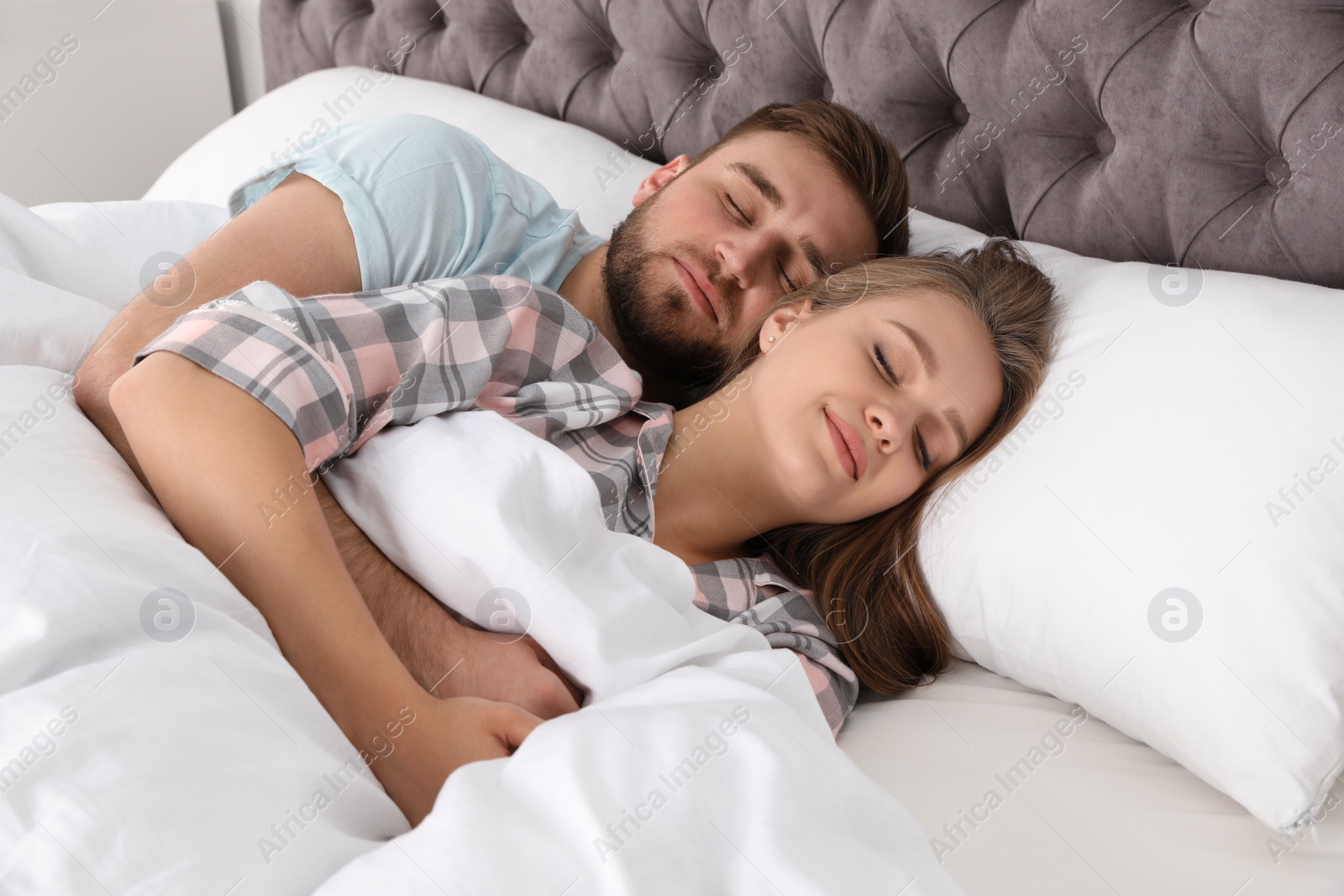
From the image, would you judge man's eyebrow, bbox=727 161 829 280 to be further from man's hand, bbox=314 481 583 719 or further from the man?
man's hand, bbox=314 481 583 719

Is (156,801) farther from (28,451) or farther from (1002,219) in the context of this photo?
(1002,219)

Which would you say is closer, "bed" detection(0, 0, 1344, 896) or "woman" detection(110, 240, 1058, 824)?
"bed" detection(0, 0, 1344, 896)

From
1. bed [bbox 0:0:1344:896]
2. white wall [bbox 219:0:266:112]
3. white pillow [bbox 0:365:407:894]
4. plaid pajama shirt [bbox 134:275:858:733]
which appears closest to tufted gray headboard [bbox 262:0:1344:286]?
bed [bbox 0:0:1344:896]

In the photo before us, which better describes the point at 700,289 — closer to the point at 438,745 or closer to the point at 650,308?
the point at 650,308

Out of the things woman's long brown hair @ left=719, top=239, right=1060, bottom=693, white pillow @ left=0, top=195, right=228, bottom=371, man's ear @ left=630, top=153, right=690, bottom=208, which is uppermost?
white pillow @ left=0, top=195, right=228, bottom=371

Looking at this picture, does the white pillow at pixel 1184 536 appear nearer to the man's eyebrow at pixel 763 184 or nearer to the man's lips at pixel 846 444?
the man's lips at pixel 846 444

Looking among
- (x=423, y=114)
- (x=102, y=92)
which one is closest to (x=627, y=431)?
(x=423, y=114)

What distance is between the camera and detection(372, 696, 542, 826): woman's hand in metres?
0.77

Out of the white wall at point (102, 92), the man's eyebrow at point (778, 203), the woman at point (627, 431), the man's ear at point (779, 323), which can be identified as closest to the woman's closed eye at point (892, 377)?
the woman at point (627, 431)

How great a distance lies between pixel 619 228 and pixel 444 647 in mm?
743

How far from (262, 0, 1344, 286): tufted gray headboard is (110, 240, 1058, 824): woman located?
6.5 inches

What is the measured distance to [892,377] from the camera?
Answer: 3.60 ft

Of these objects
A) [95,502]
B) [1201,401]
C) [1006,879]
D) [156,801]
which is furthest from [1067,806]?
[95,502]

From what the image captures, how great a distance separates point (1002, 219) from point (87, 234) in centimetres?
127
